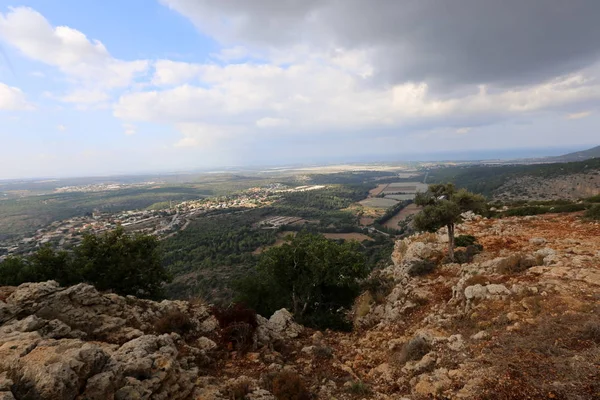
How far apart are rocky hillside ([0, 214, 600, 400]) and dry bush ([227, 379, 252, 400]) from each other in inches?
1.5

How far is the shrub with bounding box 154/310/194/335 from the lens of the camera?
10.9 metres

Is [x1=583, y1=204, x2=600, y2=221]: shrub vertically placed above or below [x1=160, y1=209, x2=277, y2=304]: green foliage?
above

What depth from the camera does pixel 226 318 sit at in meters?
12.0

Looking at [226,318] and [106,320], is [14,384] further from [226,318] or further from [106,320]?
[226,318]

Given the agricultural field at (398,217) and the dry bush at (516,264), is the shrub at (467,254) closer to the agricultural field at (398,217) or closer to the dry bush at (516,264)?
the dry bush at (516,264)

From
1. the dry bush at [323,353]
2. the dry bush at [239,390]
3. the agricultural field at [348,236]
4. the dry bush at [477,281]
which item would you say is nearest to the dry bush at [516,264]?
the dry bush at [477,281]

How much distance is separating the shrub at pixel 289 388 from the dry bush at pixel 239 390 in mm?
775

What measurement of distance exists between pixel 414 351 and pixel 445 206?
10582mm

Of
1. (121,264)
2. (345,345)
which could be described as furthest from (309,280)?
(121,264)

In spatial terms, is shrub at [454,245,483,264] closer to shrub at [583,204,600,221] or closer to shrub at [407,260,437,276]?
shrub at [407,260,437,276]

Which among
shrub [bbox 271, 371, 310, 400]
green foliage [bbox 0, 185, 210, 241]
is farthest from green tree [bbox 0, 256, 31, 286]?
green foliage [bbox 0, 185, 210, 241]

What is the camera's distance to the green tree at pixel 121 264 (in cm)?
1658

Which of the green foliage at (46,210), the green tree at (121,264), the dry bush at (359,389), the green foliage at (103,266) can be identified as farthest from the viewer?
the green foliage at (46,210)

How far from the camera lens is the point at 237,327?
11.2 metres
